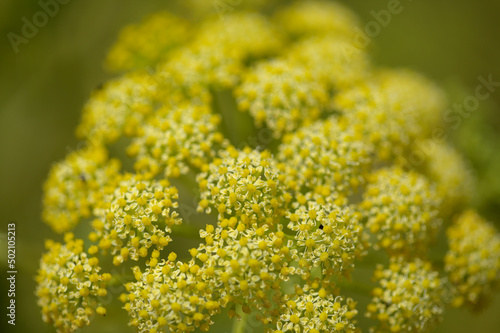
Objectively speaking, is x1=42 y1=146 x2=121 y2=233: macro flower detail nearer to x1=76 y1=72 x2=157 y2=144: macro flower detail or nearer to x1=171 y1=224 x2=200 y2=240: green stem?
x1=76 y1=72 x2=157 y2=144: macro flower detail

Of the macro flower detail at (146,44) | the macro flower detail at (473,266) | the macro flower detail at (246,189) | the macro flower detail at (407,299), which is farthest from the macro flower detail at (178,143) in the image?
the macro flower detail at (473,266)

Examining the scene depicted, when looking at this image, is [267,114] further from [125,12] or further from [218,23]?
[125,12]

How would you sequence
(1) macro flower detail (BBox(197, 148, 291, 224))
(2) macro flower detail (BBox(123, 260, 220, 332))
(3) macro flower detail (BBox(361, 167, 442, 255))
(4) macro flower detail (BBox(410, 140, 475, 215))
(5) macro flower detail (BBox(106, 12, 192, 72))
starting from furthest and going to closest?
(5) macro flower detail (BBox(106, 12, 192, 72)), (4) macro flower detail (BBox(410, 140, 475, 215)), (3) macro flower detail (BBox(361, 167, 442, 255)), (1) macro flower detail (BBox(197, 148, 291, 224)), (2) macro flower detail (BBox(123, 260, 220, 332))

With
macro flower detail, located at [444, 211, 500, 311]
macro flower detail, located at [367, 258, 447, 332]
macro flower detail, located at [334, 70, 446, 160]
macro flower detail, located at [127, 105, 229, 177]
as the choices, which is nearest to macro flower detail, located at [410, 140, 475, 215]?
macro flower detail, located at [334, 70, 446, 160]

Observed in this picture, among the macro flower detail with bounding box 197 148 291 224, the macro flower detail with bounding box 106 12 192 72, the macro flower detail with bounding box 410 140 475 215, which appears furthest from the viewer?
the macro flower detail with bounding box 106 12 192 72

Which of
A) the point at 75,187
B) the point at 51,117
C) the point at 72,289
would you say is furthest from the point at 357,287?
the point at 51,117

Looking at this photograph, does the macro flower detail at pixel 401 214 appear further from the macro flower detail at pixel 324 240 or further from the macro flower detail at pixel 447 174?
the macro flower detail at pixel 447 174

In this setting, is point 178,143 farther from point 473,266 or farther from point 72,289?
point 473,266
